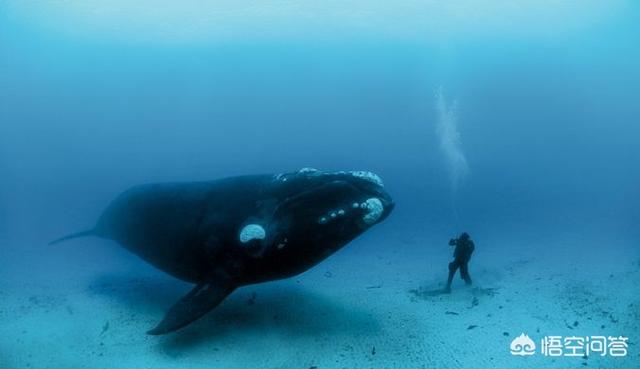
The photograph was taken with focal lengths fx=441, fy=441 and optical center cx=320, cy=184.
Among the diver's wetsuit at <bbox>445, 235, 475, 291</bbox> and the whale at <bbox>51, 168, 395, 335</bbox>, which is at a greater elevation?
the whale at <bbox>51, 168, 395, 335</bbox>

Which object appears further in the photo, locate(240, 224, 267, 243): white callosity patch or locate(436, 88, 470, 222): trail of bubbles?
locate(436, 88, 470, 222): trail of bubbles

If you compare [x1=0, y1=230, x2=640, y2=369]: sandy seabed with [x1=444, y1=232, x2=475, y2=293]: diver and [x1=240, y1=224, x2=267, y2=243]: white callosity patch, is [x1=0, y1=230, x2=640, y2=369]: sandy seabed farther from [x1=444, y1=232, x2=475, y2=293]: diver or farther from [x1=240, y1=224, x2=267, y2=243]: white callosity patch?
[x1=240, y1=224, x2=267, y2=243]: white callosity patch

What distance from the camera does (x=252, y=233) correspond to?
6.59 m

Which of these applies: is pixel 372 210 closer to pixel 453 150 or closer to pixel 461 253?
pixel 461 253

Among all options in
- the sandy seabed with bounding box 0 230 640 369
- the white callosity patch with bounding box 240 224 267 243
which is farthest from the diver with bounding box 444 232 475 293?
the white callosity patch with bounding box 240 224 267 243

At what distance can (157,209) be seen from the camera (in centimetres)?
823

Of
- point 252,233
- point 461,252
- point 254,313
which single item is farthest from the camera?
point 461,252

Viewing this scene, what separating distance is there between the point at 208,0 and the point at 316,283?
1924 cm

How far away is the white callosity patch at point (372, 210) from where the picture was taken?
20.7ft

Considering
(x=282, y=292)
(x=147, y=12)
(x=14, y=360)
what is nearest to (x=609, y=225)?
(x=282, y=292)

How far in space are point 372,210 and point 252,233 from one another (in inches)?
71.5

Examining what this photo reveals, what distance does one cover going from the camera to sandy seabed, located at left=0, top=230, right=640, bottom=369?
21.7 feet

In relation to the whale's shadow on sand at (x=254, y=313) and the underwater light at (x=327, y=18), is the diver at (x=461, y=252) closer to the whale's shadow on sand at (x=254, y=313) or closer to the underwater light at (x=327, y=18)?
the whale's shadow on sand at (x=254, y=313)

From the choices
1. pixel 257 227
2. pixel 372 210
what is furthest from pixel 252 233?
pixel 372 210
